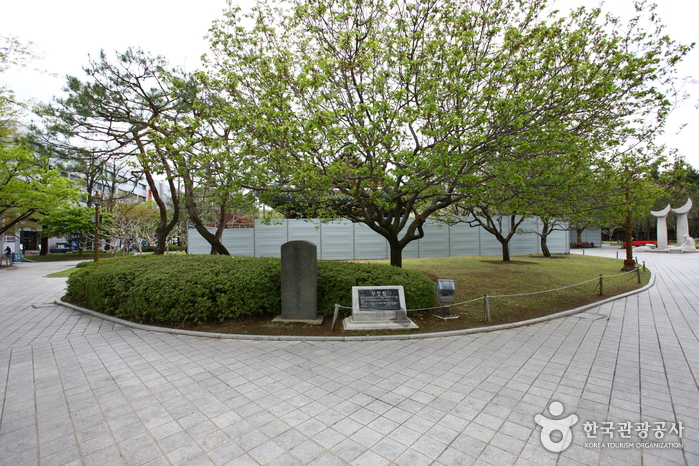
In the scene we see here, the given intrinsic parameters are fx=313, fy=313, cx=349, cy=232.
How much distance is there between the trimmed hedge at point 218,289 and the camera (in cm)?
691

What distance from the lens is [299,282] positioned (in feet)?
23.5

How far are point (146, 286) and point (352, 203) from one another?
255 inches

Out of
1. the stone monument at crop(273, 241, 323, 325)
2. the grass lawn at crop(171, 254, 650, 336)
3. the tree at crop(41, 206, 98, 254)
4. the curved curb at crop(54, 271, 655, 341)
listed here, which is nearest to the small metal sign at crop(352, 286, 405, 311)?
the grass lawn at crop(171, 254, 650, 336)

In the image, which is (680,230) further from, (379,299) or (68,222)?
(68,222)

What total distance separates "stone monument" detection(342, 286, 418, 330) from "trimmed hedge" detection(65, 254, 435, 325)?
0.35 metres

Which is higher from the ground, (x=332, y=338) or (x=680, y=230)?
(x=680, y=230)

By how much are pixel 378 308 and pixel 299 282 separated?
188 cm

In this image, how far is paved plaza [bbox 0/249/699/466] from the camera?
2.92m

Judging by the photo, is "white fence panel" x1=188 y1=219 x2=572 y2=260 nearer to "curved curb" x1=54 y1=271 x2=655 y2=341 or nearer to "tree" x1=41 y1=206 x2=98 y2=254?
"tree" x1=41 y1=206 x2=98 y2=254

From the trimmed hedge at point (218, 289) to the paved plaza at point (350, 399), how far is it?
0.74 metres

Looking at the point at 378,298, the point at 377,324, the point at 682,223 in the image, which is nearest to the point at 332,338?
the point at 377,324

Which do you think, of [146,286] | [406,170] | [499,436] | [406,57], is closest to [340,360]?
[499,436]

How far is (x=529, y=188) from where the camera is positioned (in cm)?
794

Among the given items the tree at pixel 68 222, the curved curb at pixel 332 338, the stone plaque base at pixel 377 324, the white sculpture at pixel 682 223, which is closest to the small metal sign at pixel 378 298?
the stone plaque base at pixel 377 324
